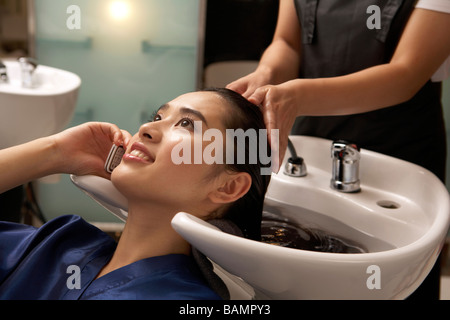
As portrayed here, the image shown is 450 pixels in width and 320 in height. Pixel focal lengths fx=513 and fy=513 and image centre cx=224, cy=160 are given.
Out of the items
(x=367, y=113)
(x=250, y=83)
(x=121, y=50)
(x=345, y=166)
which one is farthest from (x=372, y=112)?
(x=121, y=50)

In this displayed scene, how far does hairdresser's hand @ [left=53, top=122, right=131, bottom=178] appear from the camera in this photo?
3.94 ft

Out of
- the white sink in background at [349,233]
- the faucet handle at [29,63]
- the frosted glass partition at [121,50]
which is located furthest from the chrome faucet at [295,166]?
the frosted glass partition at [121,50]

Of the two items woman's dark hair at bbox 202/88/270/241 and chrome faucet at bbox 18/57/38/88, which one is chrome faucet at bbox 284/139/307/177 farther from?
chrome faucet at bbox 18/57/38/88

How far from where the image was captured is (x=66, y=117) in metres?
1.93

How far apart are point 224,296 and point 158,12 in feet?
6.49

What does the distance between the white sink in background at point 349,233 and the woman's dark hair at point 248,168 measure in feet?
0.56

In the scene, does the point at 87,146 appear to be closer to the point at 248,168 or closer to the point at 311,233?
the point at 248,168

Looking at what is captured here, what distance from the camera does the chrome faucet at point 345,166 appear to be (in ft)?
3.92

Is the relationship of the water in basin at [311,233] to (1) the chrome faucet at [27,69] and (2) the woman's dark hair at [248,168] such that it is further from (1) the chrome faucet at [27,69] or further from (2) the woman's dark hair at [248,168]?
(1) the chrome faucet at [27,69]

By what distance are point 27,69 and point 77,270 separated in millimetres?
1285

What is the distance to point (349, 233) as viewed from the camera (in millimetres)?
1164

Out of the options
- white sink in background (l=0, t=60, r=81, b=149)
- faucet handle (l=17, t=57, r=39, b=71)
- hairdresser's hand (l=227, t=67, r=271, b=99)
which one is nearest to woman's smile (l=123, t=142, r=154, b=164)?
hairdresser's hand (l=227, t=67, r=271, b=99)
